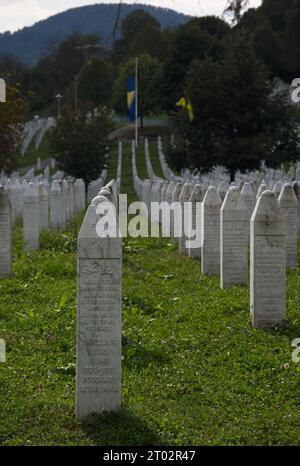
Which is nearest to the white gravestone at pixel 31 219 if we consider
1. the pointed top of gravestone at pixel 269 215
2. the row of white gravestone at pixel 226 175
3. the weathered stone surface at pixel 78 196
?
the pointed top of gravestone at pixel 269 215

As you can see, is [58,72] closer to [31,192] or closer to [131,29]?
[131,29]

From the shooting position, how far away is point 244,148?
30.7m

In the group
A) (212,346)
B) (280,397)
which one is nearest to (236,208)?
(212,346)

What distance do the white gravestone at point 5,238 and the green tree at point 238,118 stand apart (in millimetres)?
18353

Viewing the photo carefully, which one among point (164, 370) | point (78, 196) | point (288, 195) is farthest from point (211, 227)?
point (78, 196)

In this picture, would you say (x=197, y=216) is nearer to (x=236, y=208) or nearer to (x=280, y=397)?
(x=236, y=208)

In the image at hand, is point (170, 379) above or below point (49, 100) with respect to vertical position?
below

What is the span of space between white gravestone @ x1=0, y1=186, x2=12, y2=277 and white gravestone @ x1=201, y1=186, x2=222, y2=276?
3211mm

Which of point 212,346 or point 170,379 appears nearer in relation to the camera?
point 170,379

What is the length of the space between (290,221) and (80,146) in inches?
1137

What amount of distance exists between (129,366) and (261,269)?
215 centimetres

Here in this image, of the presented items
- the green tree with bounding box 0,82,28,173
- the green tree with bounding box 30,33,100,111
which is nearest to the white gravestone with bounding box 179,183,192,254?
the green tree with bounding box 0,82,28,173

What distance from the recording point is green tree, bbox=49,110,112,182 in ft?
137

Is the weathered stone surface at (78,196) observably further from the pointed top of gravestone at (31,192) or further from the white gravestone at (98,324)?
the white gravestone at (98,324)
